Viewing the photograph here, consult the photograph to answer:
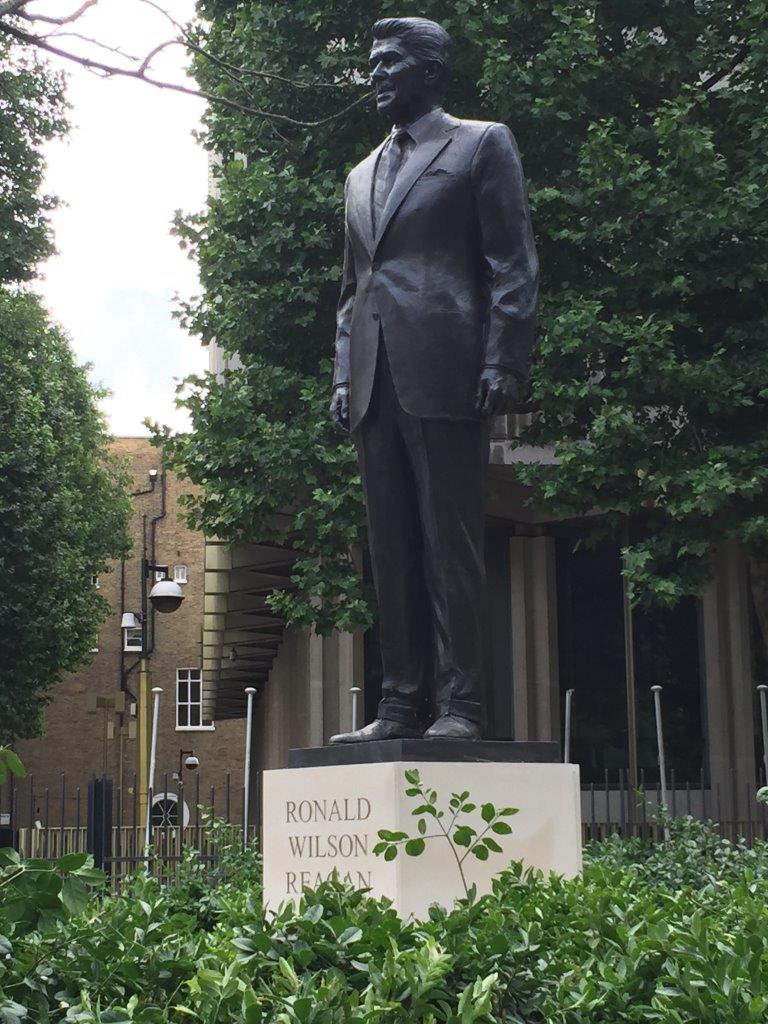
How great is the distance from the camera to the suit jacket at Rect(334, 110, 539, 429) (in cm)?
615

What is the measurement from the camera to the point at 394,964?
3768 millimetres

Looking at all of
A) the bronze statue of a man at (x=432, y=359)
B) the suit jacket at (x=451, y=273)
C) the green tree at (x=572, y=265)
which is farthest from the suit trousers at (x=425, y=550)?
the green tree at (x=572, y=265)

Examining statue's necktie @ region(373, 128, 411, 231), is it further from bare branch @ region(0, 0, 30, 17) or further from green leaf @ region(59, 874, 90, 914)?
bare branch @ region(0, 0, 30, 17)

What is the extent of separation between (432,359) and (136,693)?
50202 mm

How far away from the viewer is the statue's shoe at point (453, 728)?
589 cm

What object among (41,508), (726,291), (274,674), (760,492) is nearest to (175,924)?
(760,492)

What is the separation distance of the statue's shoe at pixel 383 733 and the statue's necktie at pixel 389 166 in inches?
80.6

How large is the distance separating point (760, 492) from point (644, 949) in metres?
12.2

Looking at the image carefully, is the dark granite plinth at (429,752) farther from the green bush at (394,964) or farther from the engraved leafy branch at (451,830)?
the green bush at (394,964)

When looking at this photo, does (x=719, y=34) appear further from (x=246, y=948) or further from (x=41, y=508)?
(x=41, y=508)

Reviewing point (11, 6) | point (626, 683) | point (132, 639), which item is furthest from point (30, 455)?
point (132, 639)

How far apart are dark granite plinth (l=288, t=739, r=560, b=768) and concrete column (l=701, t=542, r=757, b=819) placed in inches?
785

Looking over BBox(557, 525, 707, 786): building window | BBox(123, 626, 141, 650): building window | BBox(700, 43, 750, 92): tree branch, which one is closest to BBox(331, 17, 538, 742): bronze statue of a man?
BBox(700, 43, 750, 92): tree branch

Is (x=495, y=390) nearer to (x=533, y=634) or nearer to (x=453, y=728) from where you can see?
(x=453, y=728)
